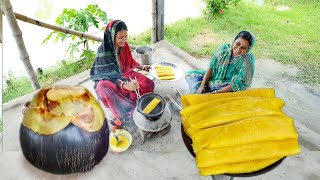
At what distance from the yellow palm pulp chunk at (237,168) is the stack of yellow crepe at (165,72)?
109 cm

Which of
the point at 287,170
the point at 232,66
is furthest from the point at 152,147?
the point at 287,170

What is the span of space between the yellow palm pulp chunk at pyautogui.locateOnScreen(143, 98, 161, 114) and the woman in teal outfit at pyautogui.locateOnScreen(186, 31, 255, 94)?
0.62 metres

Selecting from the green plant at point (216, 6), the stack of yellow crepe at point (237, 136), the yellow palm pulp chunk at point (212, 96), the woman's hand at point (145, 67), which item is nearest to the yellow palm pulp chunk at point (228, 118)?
the stack of yellow crepe at point (237, 136)

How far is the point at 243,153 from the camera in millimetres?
1035

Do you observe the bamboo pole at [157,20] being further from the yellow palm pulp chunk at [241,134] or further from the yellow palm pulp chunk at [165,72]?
the yellow palm pulp chunk at [241,134]

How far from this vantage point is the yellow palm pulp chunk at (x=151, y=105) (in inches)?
66.6

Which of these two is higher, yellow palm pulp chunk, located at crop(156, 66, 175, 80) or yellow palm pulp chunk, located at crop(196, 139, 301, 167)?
yellow palm pulp chunk, located at crop(196, 139, 301, 167)

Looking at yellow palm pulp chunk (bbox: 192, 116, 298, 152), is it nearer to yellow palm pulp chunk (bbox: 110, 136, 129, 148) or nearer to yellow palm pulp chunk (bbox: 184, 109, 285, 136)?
yellow palm pulp chunk (bbox: 184, 109, 285, 136)

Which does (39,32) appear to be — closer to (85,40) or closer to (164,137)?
(85,40)

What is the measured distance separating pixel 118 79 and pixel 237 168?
46.4 inches

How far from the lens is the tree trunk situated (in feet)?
4.44

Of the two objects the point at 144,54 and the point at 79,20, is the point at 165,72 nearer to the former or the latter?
the point at 144,54

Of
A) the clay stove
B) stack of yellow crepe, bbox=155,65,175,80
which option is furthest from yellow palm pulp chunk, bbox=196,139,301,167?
stack of yellow crepe, bbox=155,65,175,80

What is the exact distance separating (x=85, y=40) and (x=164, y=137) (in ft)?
3.12
